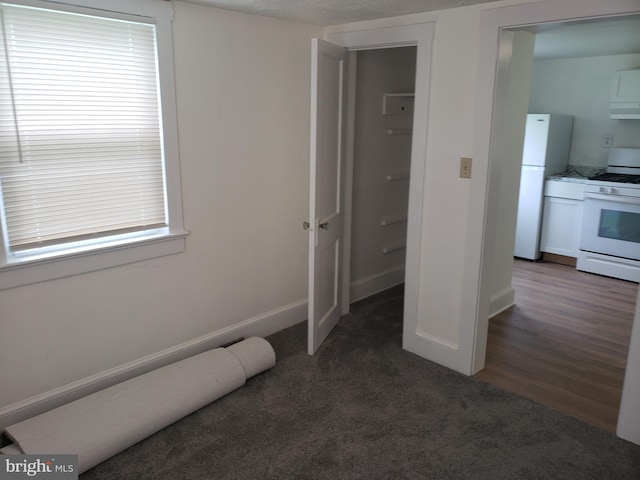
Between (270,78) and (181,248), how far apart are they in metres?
1.20

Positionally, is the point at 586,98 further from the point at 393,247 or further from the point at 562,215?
the point at 393,247

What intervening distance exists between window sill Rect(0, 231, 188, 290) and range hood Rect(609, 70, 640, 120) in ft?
14.8

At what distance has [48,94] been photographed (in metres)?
2.19

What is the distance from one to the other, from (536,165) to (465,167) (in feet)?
9.25

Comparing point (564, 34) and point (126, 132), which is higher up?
point (564, 34)

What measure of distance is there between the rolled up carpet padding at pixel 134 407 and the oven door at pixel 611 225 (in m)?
3.68

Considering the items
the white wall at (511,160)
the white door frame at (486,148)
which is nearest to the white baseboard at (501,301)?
the white wall at (511,160)

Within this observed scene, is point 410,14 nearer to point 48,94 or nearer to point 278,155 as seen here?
point 278,155

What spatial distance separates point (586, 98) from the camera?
207 inches

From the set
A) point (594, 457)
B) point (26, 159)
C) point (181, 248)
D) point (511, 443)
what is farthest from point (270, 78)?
point (594, 457)

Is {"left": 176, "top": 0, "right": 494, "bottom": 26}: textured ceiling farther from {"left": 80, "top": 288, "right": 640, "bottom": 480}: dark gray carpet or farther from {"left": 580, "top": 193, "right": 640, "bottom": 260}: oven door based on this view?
{"left": 580, "top": 193, "right": 640, "bottom": 260}: oven door

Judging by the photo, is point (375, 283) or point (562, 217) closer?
point (375, 283)

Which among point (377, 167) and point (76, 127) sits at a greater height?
point (76, 127)

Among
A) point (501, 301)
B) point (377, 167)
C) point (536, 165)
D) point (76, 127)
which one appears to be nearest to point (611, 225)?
point (536, 165)
